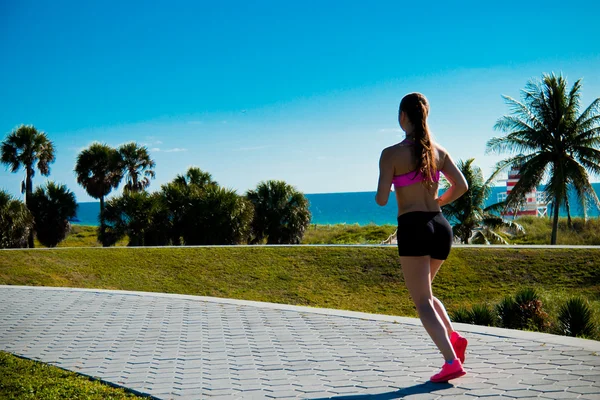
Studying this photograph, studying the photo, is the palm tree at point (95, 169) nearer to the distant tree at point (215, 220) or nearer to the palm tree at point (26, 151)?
the palm tree at point (26, 151)

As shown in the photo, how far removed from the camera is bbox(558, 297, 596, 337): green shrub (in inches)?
308

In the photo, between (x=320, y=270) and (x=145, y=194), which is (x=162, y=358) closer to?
(x=320, y=270)

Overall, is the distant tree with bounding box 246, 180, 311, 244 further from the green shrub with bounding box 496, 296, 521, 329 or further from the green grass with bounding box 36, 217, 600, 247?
the green shrub with bounding box 496, 296, 521, 329

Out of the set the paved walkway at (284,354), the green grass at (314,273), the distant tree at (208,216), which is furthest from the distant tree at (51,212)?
the paved walkway at (284,354)

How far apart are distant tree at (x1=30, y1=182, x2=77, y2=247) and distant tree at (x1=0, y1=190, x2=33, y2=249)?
3613 millimetres

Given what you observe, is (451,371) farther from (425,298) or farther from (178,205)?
(178,205)

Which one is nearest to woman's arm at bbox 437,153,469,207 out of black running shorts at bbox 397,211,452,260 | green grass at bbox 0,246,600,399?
black running shorts at bbox 397,211,452,260

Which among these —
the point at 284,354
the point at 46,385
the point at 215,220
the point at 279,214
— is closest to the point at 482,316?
the point at 284,354

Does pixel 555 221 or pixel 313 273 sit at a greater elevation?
pixel 555 221

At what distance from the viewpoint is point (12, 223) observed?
25047mm

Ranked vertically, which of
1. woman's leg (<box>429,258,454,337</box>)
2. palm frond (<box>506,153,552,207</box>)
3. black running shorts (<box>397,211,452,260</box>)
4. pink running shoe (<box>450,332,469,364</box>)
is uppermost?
palm frond (<box>506,153,552,207</box>)

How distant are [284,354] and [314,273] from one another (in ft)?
40.8

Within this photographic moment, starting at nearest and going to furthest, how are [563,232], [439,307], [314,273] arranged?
[439,307] → [314,273] → [563,232]

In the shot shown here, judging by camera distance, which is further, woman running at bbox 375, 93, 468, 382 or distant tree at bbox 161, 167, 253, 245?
distant tree at bbox 161, 167, 253, 245
